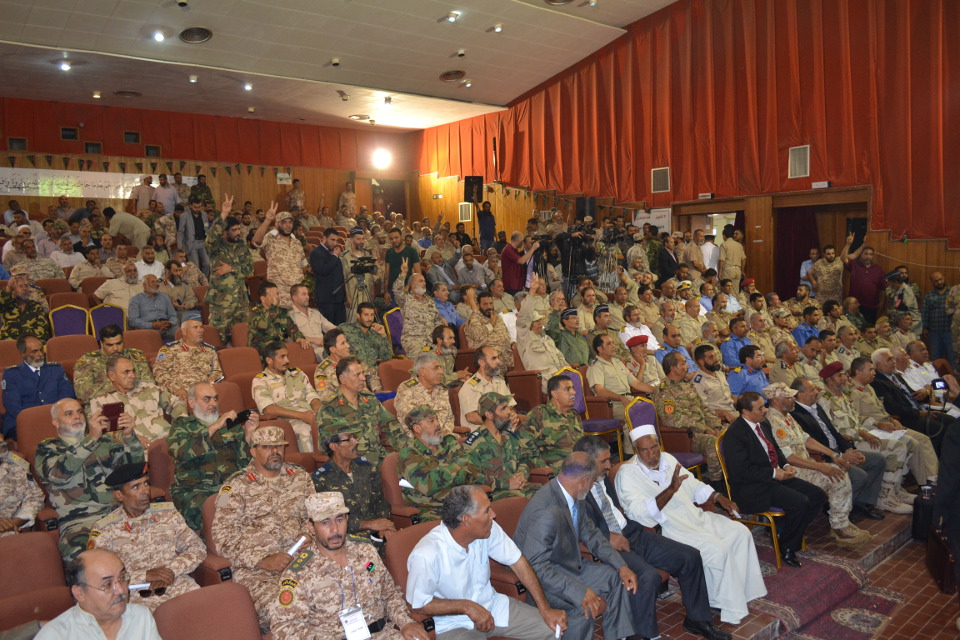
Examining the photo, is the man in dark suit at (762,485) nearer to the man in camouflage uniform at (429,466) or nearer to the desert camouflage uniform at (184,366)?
the man in camouflage uniform at (429,466)

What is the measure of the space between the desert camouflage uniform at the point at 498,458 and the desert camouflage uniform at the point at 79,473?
75.1 inches

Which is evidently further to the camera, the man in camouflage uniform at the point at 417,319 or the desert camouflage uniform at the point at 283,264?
the man in camouflage uniform at the point at 417,319

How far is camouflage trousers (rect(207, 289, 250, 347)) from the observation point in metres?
6.59

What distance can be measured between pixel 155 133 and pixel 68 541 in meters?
13.4

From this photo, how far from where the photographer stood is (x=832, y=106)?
1040 cm

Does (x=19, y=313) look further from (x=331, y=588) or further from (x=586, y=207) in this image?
(x=586, y=207)

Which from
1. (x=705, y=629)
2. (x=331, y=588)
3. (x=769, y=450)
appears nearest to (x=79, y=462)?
(x=331, y=588)

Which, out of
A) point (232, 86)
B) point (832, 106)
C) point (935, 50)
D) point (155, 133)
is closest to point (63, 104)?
point (155, 133)

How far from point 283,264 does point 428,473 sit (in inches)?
137

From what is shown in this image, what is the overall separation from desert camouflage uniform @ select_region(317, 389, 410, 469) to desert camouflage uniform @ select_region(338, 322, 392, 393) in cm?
136

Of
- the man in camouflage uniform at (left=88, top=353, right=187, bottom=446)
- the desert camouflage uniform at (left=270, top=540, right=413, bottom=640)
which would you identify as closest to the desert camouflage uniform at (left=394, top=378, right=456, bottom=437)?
the man in camouflage uniform at (left=88, top=353, right=187, bottom=446)

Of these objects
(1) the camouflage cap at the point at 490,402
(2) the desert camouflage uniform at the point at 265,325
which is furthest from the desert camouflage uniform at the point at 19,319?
(1) the camouflage cap at the point at 490,402

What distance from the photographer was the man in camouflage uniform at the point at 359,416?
411 cm

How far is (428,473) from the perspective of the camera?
3822 mm
